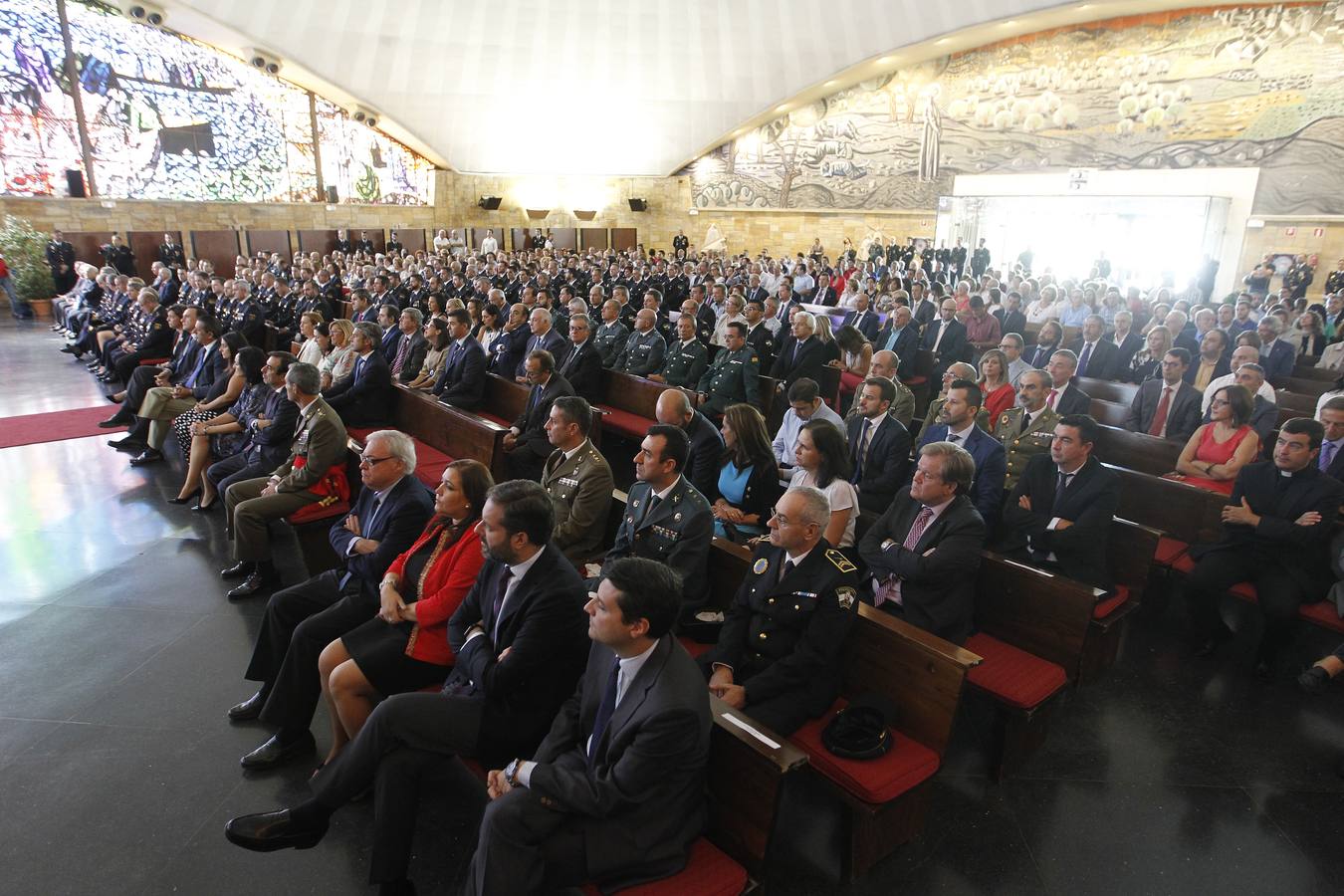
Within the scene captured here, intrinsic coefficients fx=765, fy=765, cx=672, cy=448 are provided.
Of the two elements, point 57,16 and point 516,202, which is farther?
point 516,202

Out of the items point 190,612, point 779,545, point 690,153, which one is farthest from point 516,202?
point 779,545

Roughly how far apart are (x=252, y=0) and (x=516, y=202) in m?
9.36

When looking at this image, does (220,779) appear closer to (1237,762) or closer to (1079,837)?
(1079,837)

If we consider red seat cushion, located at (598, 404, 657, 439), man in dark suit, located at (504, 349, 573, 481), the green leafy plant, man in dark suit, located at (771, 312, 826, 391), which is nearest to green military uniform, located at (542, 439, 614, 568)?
man in dark suit, located at (504, 349, 573, 481)

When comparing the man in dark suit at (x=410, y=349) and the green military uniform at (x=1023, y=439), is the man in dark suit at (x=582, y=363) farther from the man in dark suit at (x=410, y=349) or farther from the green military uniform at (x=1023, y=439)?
the green military uniform at (x=1023, y=439)

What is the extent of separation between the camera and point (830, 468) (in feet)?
10.3

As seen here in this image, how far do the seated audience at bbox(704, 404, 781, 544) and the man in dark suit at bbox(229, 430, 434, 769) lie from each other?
4.52 ft

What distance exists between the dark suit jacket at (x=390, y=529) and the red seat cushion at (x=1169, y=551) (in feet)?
11.2

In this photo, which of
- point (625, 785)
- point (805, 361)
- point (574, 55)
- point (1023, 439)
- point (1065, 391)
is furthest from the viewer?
point (574, 55)

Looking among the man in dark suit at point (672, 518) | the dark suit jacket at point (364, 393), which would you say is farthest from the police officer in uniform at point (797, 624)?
the dark suit jacket at point (364, 393)

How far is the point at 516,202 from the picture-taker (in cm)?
2583

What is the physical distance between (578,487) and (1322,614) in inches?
128

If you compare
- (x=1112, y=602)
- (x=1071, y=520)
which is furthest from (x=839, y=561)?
(x=1112, y=602)

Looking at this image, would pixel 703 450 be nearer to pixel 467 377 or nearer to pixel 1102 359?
pixel 467 377
